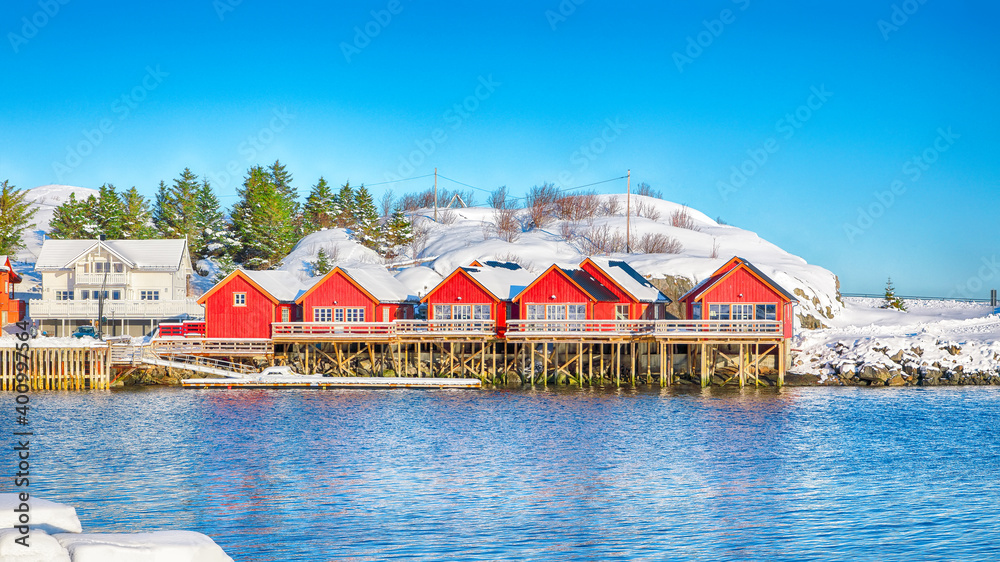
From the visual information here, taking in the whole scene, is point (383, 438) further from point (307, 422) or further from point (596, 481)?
point (596, 481)

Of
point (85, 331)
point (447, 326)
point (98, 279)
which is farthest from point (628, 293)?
point (98, 279)

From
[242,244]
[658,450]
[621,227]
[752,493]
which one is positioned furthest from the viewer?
[621,227]

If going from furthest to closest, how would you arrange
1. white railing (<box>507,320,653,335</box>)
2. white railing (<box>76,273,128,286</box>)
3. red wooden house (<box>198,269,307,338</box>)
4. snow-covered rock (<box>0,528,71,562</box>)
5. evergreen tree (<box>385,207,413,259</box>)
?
1. evergreen tree (<box>385,207,413,259</box>)
2. white railing (<box>76,273,128,286</box>)
3. red wooden house (<box>198,269,307,338</box>)
4. white railing (<box>507,320,653,335</box>)
5. snow-covered rock (<box>0,528,71,562</box>)


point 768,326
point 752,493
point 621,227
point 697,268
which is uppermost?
point 621,227

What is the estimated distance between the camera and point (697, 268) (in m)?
67.0

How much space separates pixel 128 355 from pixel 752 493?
37.7m

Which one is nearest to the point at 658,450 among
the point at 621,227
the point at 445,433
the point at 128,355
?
the point at 445,433

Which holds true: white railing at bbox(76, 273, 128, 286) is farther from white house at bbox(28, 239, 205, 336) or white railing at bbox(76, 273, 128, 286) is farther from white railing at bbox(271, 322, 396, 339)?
white railing at bbox(271, 322, 396, 339)

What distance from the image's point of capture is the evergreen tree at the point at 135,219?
82.2 meters

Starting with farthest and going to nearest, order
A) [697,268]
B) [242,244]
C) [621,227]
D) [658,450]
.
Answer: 1. [621,227]
2. [242,244]
3. [697,268]
4. [658,450]

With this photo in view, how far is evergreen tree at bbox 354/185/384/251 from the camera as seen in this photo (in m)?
86.8

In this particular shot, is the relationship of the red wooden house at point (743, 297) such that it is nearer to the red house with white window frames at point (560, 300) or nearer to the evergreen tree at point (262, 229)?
the red house with white window frames at point (560, 300)

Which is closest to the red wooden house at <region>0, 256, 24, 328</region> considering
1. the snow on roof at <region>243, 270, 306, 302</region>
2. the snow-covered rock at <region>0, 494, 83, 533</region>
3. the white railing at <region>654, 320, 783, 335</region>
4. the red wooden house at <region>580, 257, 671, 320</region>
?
the snow on roof at <region>243, 270, 306, 302</region>

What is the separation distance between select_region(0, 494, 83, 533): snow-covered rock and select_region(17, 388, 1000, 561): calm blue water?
379 cm
